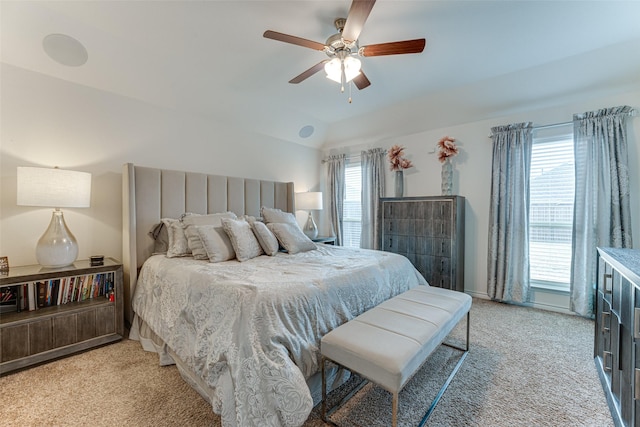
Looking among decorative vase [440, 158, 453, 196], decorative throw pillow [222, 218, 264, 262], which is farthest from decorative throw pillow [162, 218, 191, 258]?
decorative vase [440, 158, 453, 196]

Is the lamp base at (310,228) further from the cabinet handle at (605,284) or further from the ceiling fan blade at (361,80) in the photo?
the cabinet handle at (605,284)

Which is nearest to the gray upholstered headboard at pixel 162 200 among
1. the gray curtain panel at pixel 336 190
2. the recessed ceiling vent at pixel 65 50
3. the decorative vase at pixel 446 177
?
the recessed ceiling vent at pixel 65 50

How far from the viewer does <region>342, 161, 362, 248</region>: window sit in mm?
5066

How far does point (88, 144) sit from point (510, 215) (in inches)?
197

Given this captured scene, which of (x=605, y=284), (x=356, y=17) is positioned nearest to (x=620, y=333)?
(x=605, y=284)

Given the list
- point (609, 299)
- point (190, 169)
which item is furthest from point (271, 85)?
point (609, 299)

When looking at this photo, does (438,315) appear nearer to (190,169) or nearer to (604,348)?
(604,348)

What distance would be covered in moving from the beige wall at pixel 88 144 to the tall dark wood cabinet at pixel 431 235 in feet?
8.93

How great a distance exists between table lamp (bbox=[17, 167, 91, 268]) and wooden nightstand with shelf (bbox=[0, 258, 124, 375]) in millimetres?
125

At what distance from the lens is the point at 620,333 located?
58.8 inches

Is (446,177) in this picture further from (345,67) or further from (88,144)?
(88,144)

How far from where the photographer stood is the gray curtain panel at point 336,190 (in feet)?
16.8

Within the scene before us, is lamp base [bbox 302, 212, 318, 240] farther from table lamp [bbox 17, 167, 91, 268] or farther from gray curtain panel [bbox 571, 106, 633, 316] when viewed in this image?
gray curtain panel [bbox 571, 106, 633, 316]

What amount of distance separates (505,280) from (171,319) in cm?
384
